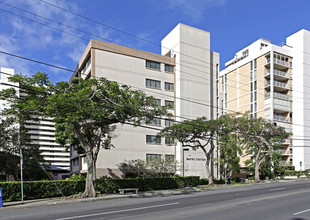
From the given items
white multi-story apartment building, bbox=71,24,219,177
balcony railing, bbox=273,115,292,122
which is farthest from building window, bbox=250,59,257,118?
white multi-story apartment building, bbox=71,24,219,177

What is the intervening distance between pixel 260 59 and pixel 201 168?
98.7 ft

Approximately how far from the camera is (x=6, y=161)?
38156mm

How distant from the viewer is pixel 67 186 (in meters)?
22.0

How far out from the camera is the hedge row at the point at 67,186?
19.6 metres

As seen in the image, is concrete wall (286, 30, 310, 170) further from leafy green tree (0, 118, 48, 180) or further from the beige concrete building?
leafy green tree (0, 118, 48, 180)

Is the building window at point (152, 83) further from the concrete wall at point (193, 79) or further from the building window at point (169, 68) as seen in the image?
the concrete wall at point (193, 79)

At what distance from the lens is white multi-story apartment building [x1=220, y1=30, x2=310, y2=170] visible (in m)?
55.8

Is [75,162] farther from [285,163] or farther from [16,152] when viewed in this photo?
[285,163]

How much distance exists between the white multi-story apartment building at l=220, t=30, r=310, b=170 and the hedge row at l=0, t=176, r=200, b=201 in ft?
115

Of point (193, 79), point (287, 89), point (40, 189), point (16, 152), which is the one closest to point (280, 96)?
point (287, 89)

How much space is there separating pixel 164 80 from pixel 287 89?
30210 mm

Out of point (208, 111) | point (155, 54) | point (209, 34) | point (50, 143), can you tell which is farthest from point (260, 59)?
point (50, 143)

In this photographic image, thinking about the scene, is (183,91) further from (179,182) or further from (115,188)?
(115,188)

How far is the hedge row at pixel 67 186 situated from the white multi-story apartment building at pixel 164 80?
9.85 meters
